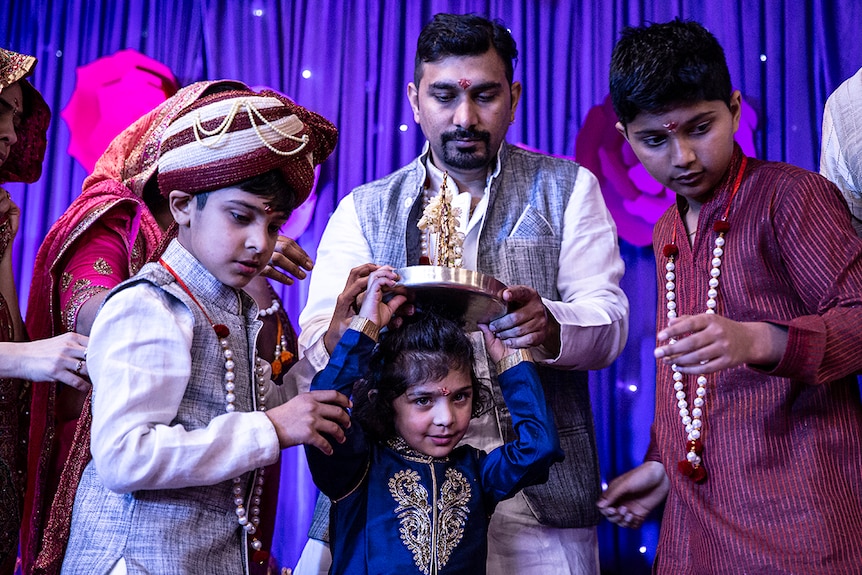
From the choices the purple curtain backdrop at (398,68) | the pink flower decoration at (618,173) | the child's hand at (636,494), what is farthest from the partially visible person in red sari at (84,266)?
the pink flower decoration at (618,173)

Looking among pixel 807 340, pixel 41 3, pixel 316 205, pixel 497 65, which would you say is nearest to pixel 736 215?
pixel 807 340

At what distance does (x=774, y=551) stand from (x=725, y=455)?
0.21 metres

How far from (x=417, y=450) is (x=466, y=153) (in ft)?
2.97

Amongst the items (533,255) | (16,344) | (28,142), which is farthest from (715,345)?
(28,142)

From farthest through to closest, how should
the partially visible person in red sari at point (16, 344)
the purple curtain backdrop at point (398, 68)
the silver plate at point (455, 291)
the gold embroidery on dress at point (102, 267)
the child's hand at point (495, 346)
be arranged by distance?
the purple curtain backdrop at point (398, 68) < the gold embroidery on dress at point (102, 267) < the child's hand at point (495, 346) < the partially visible person in red sari at point (16, 344) < the silver plate at point (455, 291)

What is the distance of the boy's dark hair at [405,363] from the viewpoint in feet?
7.57

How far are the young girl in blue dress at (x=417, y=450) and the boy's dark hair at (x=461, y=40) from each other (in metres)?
0.87

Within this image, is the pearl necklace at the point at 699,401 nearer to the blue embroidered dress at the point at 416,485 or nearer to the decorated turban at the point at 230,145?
the blue embroidered dress at the point at 416,485

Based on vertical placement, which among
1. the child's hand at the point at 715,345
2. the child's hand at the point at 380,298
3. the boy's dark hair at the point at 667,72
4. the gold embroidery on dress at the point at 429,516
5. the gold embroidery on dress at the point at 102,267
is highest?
the boy's dark hair at the point at 667,72

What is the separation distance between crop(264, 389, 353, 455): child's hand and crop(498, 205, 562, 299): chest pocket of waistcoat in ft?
2.53

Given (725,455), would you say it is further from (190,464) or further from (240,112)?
(240,112)

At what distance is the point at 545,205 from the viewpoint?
107 inches

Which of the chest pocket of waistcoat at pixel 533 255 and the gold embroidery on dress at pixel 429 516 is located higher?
Result: the chest pocket of waistcoat at pixel 533 255

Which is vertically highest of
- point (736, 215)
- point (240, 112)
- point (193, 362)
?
point (240, 112)
